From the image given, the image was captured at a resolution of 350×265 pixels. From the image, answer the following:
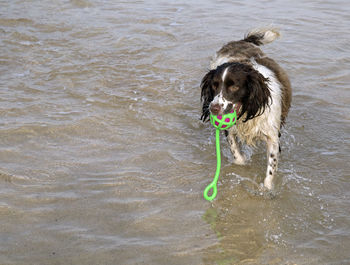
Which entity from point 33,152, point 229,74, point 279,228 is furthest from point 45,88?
point 279,228

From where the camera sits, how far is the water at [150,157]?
3.33 m

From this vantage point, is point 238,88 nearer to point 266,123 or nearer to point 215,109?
point 215,109

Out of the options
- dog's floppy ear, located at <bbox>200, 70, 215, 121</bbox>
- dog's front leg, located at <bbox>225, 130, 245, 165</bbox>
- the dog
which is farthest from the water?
dog's floppy ear, located at <bbox>200, 70, 215, 121</bbox>

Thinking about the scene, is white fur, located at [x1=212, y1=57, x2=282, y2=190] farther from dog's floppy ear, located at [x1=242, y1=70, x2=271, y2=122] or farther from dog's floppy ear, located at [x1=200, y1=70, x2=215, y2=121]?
dog's floppy ear, located at [x1=200, y1=70, x2=215, y2=121]

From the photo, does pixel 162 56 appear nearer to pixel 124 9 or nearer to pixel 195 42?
pixel 195 42

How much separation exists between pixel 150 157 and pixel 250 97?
1.25m

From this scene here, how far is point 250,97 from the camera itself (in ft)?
13.1

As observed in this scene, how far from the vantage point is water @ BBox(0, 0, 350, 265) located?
333 cm

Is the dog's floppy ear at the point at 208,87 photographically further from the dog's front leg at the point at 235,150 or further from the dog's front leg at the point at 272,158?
the dog's front leg at the point at 272,158

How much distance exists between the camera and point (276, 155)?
439 centimetres

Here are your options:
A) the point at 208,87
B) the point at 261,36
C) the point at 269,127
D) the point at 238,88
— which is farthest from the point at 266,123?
→ the point at 261,36

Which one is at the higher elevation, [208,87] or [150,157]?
[208,87]

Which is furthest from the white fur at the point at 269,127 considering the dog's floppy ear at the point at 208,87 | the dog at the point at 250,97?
the dog's floppy ear at the point at 208,87

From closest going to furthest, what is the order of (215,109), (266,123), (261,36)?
(215,109), (266,123), (261,36)
